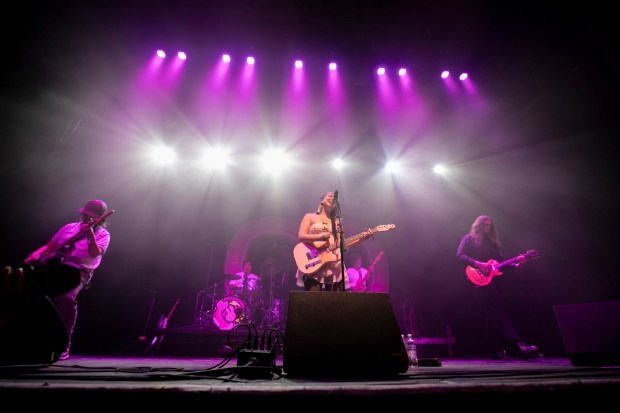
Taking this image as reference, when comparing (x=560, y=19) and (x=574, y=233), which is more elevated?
(x=560, y=19)

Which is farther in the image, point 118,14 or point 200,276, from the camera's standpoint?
point 200,276

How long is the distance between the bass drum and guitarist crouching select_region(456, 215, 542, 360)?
5052 mm

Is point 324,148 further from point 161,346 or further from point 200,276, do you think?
point 161,346

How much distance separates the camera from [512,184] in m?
7.34

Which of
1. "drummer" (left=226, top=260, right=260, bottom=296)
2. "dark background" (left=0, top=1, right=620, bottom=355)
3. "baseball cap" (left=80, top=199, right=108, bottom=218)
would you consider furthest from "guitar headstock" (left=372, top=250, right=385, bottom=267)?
"baseball cap" (left=80, top=199, right=108, bottom=218)

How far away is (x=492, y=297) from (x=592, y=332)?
2.34m

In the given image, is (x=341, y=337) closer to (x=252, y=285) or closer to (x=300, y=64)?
(x=252, y=285)

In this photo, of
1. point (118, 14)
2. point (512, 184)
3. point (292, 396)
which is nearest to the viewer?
point (292, 396)

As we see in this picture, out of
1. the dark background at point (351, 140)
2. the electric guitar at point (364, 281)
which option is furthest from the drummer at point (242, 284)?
the electric guitar at point (364, 281)

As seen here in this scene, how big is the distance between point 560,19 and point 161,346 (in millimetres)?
10546

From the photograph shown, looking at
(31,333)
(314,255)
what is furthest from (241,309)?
(31,333)

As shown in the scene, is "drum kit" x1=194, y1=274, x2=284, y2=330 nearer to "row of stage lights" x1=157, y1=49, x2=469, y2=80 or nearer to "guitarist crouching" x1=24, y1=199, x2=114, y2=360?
"guitarist crouching" x1=24, y1=199, x2=114, y2=360

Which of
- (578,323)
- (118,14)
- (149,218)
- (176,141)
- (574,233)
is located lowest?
(578,323)

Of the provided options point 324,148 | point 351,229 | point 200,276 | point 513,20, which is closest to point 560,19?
point 513,20
